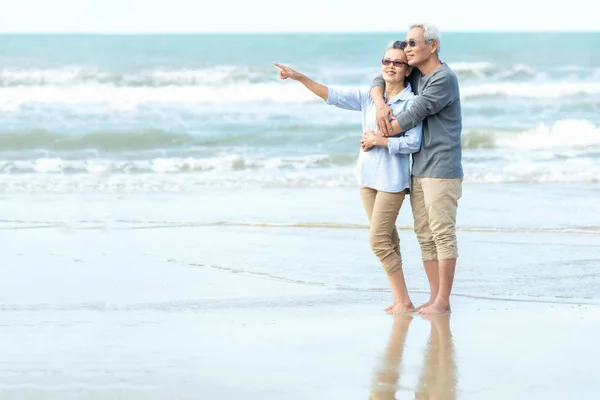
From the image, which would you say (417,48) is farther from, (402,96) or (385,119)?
(385,119)

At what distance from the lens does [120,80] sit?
1102 inches

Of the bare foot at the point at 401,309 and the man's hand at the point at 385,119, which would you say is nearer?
the man's hand at the point at 385,119

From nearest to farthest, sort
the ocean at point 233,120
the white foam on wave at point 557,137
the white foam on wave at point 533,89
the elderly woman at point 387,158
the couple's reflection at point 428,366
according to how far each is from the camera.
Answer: the couple's reflection at point 428,366 → the elderly woman at point 387,158 → the ocean at point 233,120 → the white foam on wave at point 557,137 → the white foam on wave at point 533,89

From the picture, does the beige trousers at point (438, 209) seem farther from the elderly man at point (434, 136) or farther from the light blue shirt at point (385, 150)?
the light blue shirt at point (385, 150)

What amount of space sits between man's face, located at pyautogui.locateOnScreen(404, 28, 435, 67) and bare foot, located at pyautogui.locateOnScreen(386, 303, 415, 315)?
1339 millimetres

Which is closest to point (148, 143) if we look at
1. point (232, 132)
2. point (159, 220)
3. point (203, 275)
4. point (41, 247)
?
point (232, 132)

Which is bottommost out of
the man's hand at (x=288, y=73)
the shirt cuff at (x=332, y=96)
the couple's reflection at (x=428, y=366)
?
the couple's reflection at (x=428, y=366)

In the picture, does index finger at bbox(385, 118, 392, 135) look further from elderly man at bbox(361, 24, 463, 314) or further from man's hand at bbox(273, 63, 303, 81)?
man's hand at bbox(273, 63, 303, 81)

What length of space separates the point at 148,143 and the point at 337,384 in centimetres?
1394

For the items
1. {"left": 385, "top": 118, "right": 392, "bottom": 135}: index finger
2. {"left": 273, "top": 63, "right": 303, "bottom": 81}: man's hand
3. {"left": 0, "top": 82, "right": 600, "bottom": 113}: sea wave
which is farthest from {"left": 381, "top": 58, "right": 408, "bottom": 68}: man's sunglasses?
{"left": 0, "top": 82, "right": 600, "bottom": 113}: sea wave

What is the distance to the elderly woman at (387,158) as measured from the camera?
17.0 feet

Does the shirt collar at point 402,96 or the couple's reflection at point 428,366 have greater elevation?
the shirt collar at point 402,96

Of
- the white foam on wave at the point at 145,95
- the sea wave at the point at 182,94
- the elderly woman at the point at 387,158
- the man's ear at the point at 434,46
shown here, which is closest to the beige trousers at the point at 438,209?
the elderly woman at the point at 387,158

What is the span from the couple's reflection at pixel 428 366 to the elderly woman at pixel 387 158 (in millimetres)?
375
